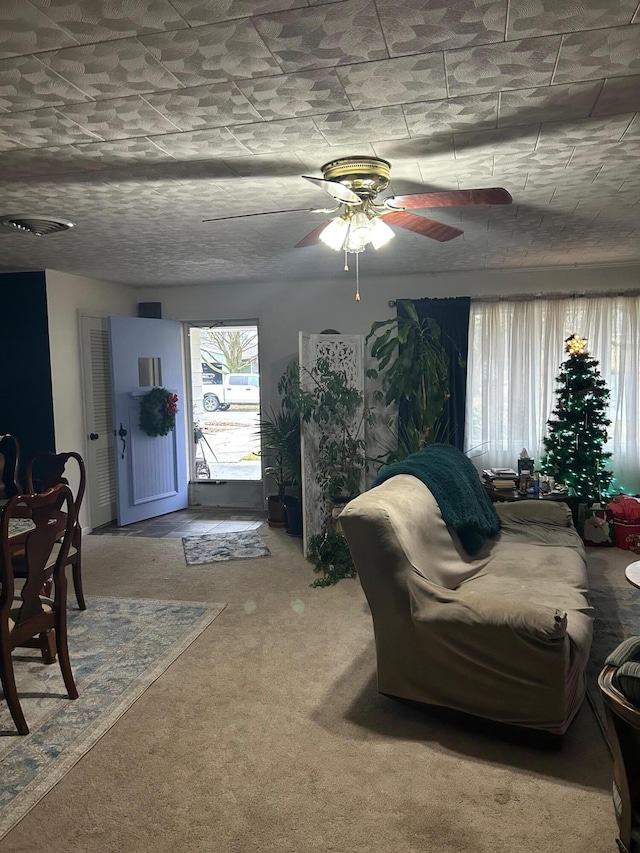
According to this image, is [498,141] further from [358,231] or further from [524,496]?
[524,496]

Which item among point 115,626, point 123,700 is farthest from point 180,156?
point 115,626

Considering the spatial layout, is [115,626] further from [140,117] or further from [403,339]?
[403,339]

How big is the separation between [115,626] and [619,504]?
400 cm

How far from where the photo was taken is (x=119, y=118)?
81.8 inches

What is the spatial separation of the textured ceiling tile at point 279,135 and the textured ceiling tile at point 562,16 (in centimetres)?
80

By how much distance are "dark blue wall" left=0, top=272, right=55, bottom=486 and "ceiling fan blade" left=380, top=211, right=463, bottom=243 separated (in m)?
3.60

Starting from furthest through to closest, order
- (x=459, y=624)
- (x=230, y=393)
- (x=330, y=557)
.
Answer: (x=230, y=393), (x=330, y=557), (x=459, y=624)

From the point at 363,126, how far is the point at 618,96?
0.84 metres

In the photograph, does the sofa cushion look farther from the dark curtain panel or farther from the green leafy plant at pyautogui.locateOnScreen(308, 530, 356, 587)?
the dark curtain panel

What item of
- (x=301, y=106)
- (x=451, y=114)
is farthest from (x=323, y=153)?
(x=451, y=114)

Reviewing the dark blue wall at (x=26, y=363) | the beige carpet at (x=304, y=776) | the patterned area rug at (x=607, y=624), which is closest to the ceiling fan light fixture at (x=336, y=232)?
the beige carpet at (x=304, y=776)

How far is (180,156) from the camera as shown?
8.08 feet

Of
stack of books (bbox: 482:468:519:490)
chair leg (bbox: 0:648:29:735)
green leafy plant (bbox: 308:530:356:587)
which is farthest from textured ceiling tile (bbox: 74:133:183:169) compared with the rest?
stack of books (bbox: 482:468:519:490)

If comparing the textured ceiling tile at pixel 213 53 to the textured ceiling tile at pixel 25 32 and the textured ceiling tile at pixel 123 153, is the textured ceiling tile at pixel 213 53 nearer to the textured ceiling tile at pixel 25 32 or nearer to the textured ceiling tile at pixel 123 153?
the textured ceiling tile at pixel 25 32
